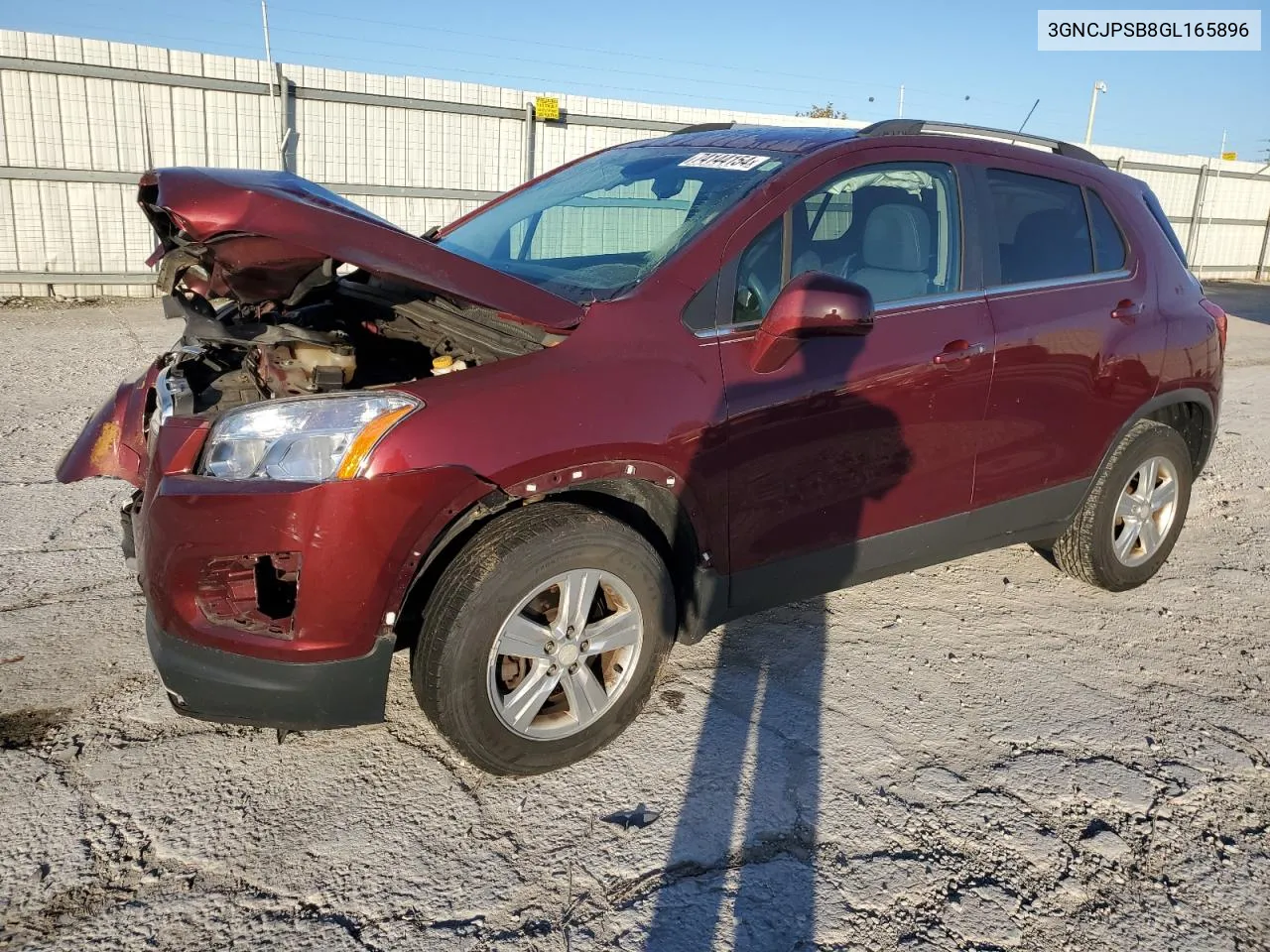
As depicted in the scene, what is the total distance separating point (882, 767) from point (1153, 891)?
783 millimetres

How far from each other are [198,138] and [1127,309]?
1130 centimetres

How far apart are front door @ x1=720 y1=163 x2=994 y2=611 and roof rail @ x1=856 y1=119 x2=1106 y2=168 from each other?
6.7 inches

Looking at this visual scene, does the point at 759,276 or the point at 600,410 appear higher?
the point at 759,276

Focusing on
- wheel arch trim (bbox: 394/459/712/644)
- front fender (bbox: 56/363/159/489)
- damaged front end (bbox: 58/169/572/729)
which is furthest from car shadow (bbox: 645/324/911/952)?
front fender (bbox: 56/363/159/489)

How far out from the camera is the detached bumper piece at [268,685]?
2.55m

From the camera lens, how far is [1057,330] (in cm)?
389

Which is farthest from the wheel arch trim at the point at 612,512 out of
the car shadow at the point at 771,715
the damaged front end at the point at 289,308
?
the damaged front end at the point at 289,308

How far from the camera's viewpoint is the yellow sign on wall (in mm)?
14195

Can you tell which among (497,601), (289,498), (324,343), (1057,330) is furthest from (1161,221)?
(289,498)

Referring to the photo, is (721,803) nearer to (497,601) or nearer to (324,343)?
(497,601)

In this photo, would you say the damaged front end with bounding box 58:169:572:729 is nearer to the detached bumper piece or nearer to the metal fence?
the detached bumper piece

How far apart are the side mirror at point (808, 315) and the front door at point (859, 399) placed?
5cm

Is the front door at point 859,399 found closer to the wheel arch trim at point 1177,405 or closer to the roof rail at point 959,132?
the roof rail at point 959,132

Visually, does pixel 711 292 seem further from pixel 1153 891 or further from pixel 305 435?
pixel 1153 891
